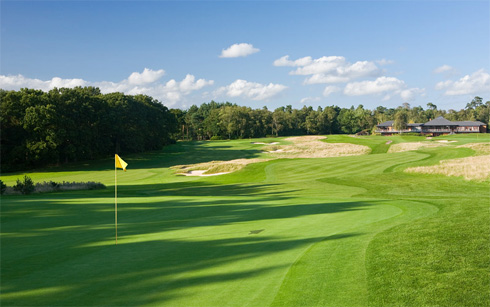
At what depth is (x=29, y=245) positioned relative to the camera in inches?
A: 356

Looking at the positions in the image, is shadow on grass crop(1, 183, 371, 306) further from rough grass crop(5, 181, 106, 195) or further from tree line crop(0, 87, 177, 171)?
tree line crop(0, 87, 177, 171)

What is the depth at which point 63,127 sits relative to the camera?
175ft

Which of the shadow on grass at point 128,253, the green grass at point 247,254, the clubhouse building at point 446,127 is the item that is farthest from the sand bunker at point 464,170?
the clubhouse building at point 446,127

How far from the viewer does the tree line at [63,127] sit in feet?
164

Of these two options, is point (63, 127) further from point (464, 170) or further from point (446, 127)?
point (446, 127)

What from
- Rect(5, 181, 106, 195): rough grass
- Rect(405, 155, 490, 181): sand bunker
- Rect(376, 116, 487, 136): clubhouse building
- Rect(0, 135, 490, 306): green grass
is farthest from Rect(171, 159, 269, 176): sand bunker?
Rect(376, 116, 487, 136): clubhouse building

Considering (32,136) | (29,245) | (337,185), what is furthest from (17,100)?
(29,245)

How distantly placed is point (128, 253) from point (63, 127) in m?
51.1

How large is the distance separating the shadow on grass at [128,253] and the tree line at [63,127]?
4103cm

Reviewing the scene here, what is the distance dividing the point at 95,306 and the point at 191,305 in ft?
4.88

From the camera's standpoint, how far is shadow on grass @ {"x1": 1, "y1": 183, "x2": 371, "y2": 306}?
6.28 metres

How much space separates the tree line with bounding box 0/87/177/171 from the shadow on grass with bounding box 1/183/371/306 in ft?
135

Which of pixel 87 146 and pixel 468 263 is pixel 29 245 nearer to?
pixel 468 263

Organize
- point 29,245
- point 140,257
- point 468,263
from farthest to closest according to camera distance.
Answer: point 29,245 → point 140,257 → point 468,263
